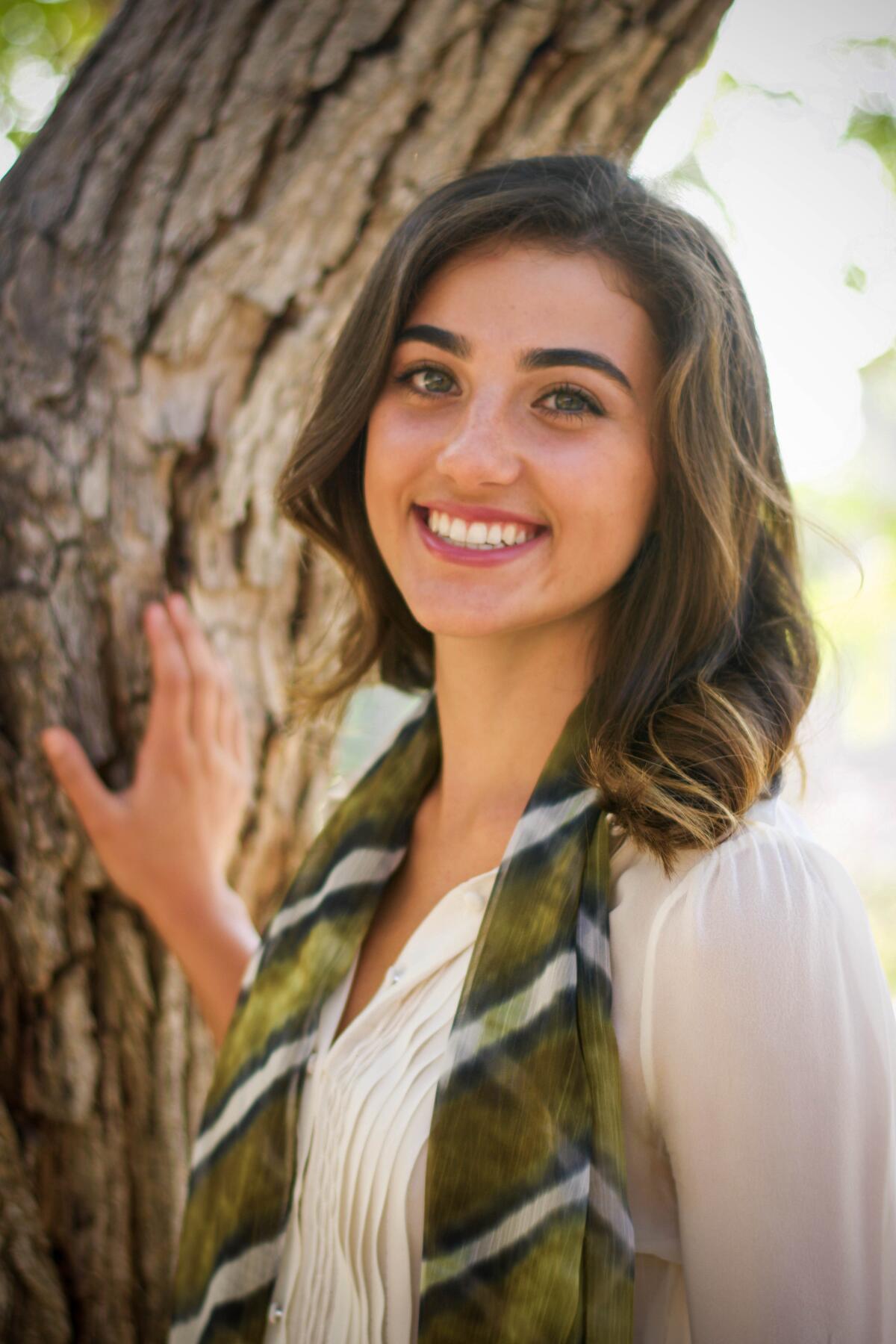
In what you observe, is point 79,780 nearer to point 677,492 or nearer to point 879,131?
point 677,492

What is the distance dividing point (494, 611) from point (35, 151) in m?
1.31

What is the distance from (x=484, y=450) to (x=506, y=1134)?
3.11ft

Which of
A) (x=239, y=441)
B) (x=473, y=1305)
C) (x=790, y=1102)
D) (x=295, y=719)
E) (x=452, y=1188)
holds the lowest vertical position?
(x=473, y=1305)

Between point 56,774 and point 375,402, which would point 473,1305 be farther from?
point 375,402

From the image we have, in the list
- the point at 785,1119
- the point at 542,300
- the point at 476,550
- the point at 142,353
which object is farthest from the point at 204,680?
the point at 785,1119

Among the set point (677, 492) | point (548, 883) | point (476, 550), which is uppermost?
point (677, 492)

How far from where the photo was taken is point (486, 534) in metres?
1.50

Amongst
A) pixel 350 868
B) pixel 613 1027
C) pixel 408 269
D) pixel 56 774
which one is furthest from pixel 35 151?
pixel 613 1027

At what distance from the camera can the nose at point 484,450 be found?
1.45 meters

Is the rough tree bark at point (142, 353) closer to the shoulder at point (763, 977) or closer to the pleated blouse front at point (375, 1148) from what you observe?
the pleated blouse front at point (375, 1148)

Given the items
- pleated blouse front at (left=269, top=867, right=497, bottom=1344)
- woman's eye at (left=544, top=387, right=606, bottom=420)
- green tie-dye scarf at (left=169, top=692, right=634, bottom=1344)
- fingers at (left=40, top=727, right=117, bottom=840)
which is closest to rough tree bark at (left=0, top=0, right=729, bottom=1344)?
fingers at (left=40, top=727, right=117, bottom=840)

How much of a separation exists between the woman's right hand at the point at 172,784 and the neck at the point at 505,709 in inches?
21.1

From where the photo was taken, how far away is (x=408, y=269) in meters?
1.61

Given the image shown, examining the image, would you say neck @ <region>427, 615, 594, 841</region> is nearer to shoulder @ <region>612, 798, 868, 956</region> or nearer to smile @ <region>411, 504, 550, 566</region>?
smile @ <region>411, 504, 550, 566</region>
